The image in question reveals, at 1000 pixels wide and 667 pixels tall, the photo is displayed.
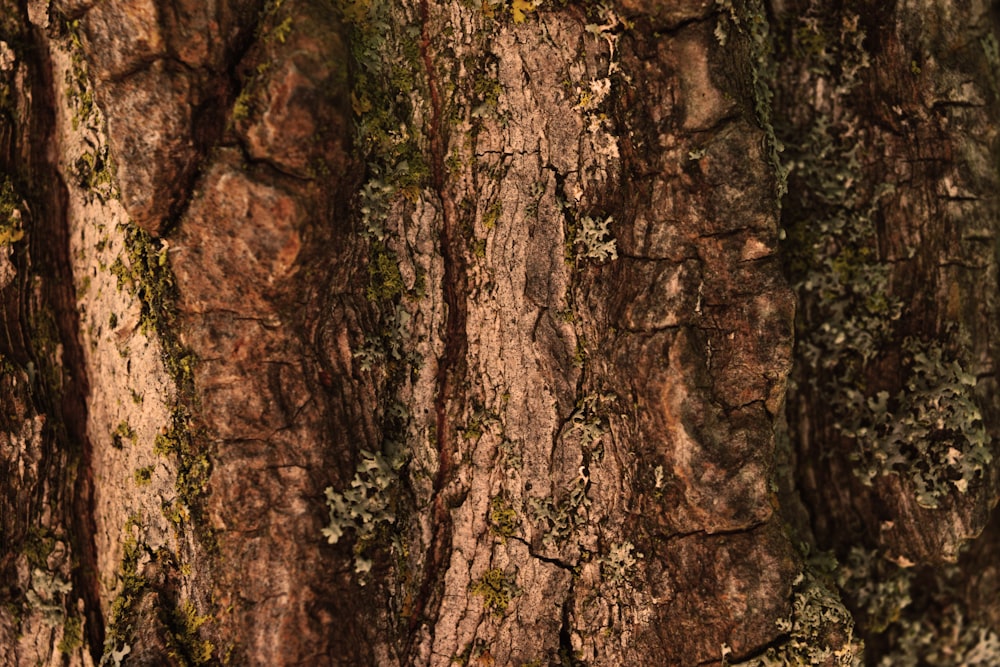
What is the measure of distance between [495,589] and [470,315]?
1348 millimetres

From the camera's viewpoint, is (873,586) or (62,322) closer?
(62,322)

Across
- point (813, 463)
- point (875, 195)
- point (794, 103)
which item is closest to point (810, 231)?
point (875, 195)

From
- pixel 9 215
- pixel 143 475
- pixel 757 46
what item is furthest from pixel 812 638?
pixel 9 215

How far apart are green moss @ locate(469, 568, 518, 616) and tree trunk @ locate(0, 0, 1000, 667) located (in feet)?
0.06

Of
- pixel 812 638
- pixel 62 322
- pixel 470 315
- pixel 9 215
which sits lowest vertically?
pixel 812 638

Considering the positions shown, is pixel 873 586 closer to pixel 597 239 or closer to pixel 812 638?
pixel 812 638

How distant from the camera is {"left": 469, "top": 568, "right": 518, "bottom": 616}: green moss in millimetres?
3785

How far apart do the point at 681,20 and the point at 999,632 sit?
13.4 feet

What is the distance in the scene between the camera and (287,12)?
3248 mm

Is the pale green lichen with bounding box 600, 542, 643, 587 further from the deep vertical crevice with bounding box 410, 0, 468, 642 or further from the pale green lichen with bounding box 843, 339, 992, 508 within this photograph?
the pale green lichen with bounding box 843, 339, 992, 508

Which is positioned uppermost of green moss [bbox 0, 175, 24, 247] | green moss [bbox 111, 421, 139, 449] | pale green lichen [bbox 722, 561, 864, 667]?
green moss [bbox 0, 175, 24, 247]

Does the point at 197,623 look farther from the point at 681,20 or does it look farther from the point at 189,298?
the point at 681,20

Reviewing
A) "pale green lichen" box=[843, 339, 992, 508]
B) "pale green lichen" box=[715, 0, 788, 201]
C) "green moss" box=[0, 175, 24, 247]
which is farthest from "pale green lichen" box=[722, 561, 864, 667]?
"green moss" box=[0, 175, 24, 247]

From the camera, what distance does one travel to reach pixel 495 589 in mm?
3789
